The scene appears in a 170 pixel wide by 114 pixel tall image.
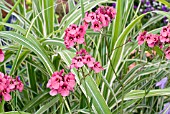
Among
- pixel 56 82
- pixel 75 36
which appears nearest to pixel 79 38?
pixel 75 36

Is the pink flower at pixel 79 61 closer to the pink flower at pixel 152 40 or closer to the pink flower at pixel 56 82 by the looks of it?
the pink flower at pixel 56 82

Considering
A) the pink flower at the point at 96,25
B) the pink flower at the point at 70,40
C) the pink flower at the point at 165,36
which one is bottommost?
the pink flower at the point at 165,36

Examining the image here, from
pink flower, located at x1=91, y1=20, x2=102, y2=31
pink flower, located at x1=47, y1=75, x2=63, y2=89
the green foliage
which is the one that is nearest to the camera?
pink flower, located at x1=47, y1=75, x2=63, y2=89

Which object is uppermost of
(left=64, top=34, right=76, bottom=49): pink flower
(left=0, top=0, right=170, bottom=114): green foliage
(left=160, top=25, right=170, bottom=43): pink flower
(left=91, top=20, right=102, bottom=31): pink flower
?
(left=91, top=20, right=102, bottom=31): pink flower

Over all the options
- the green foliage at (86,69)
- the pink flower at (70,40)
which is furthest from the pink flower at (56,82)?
the green foliage at (86,69)

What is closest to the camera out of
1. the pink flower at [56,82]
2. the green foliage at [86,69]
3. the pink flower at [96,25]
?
the pink flower at [56,82]

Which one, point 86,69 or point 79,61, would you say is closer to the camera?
point 79,61

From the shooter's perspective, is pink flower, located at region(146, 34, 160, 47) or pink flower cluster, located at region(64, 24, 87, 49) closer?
pink flower cluster, located at region(64, 24, 87, 49)

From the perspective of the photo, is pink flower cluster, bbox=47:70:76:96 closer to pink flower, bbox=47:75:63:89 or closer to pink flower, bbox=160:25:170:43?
pink flower, bbox=47:75:63:89

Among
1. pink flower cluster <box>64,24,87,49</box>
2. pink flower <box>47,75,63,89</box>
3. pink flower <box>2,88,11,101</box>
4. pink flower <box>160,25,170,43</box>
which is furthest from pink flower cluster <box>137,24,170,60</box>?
pink flower <box>2,88,11,101</box>

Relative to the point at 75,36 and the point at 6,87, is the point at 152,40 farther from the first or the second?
the point at 6,87

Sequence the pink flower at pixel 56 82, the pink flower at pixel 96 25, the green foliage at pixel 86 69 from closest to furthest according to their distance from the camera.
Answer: the pink flower at pixel 56 82
the pink flower at pixel 96 25
the green foliage at pixel 86 69

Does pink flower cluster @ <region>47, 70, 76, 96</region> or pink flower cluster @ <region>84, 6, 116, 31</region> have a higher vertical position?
pink flower cluster @ <region>84, 6, 116, 31</region>

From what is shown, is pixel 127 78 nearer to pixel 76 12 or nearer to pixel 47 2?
pixel 76 12
